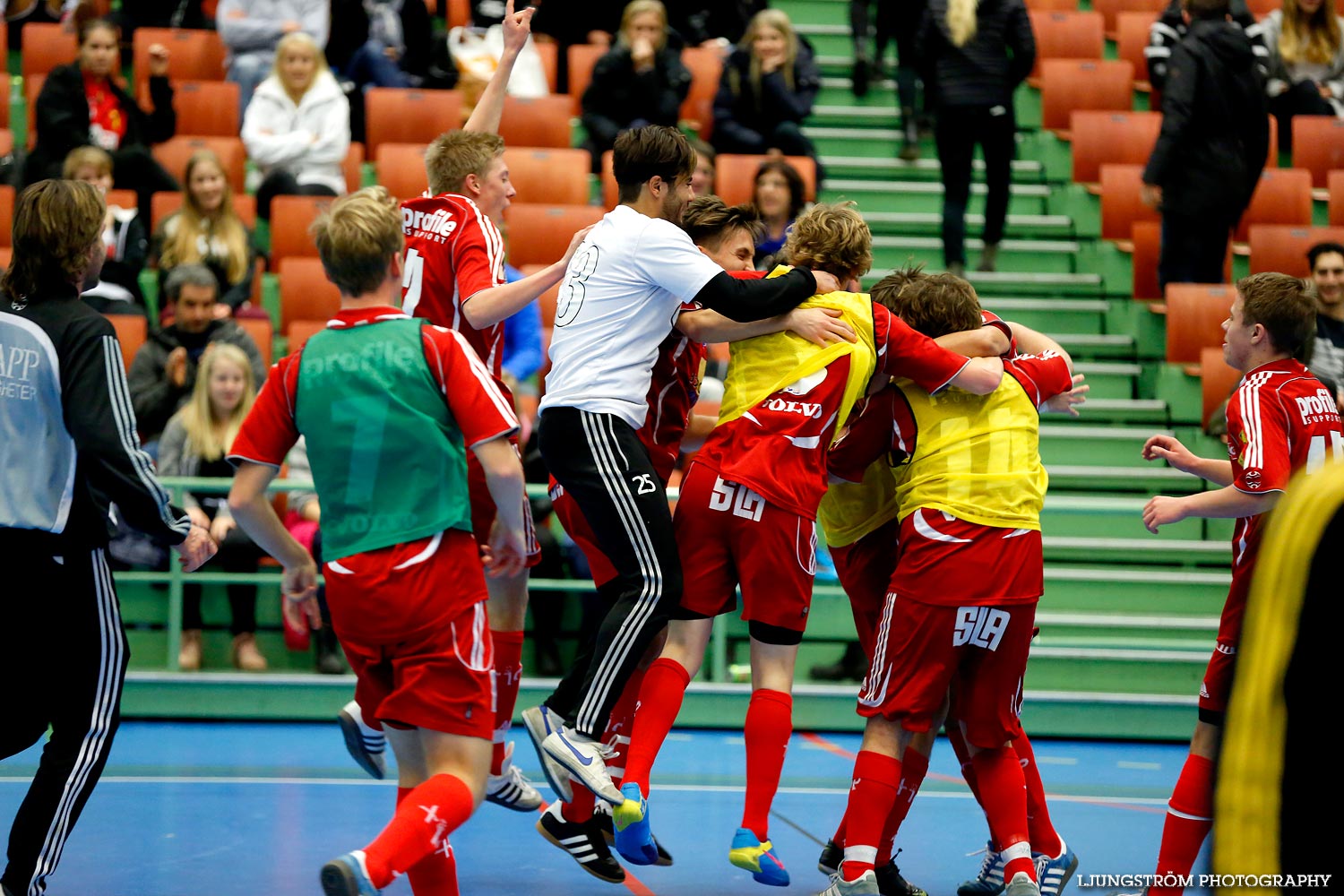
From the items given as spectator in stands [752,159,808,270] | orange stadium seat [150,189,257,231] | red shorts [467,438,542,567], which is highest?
spectator in stands [752,159,808,270]

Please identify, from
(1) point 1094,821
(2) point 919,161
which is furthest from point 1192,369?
(1) point 1094,821

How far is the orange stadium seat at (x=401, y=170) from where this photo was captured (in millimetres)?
9281

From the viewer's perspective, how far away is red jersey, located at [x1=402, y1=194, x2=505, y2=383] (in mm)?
4727

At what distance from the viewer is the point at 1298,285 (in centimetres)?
448

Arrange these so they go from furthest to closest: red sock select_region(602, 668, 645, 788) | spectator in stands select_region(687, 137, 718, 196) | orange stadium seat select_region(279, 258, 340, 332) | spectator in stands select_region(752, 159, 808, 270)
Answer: orange stadium seat select_region(279, 258, 340, 332) < spectator in stands select_region(687, 137, 718, 196) < spectator in stands select_region(752, 159, 808, 270) < red sock select_region(602, 668, 645, 788)

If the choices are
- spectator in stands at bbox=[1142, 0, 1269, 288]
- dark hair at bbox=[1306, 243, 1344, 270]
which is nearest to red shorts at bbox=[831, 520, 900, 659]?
dark hair at bbox=[1306, 243, 1344, 270]

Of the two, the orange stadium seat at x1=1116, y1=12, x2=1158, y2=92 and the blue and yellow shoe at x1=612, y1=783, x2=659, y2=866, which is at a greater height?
the orange stadium seat at x1=1116, y1=12, x2=1158, y2=92

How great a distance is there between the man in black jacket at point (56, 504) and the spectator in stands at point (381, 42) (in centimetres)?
A: 698

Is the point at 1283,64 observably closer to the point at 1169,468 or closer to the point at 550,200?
the point at 1169,468

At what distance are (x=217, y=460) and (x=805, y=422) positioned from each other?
167 inches

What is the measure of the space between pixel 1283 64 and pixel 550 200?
5.90m

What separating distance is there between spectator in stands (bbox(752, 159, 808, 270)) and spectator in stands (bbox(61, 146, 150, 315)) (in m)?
3.79

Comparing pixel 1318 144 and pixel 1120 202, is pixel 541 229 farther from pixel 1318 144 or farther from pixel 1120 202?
pixel 1318 144

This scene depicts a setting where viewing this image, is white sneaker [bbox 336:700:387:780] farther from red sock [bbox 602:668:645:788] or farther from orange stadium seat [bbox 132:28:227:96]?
orange stadium seat [bbox 132:28:227:96]
